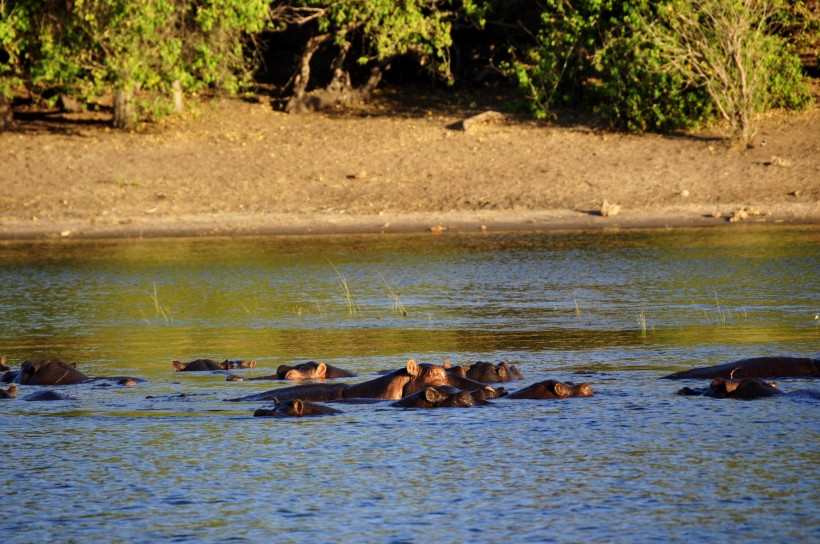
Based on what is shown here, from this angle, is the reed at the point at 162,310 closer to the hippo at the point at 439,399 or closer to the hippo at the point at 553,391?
the hippo at the point at 439,399

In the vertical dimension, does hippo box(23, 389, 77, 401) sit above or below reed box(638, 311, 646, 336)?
below

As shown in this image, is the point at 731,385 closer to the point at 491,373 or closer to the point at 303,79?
the point at 491,373

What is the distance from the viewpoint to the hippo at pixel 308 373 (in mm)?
9508

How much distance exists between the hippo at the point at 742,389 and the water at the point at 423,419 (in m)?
0.10

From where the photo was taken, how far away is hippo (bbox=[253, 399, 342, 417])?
27.8 feet

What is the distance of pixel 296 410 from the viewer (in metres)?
8.48

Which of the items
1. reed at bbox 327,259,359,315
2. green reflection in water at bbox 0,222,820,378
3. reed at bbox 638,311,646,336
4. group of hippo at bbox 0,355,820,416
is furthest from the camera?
reed at bbox 327,259,359,315

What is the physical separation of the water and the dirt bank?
5083 millimetres

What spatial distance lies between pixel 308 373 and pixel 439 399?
126 centimetres

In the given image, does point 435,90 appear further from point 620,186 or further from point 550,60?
point 620,186

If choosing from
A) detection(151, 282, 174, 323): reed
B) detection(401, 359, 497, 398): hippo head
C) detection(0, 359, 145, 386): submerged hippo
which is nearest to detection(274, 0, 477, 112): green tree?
detection(151, 282, 174, 323): reed

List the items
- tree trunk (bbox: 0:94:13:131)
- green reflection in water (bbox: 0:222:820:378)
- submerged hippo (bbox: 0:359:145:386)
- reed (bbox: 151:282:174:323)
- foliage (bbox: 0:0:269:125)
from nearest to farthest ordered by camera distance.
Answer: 1. submerged hippo (bbox: 0:359:145:386)
2. green reflection in water (bbox: 0:222:820:378)
3. reed (bbox: 151:282:174:323)
4. foliage (bbox: 0:0:269:125)
5. tree trunk (bbox: 0:94:13:131)

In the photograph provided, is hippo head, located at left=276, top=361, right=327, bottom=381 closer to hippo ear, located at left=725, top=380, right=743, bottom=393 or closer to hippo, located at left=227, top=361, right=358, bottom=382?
hippo, located at left=227, top=361, right=358, bottom=382

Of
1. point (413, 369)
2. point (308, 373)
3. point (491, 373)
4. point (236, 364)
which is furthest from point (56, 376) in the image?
point (491, 373)
